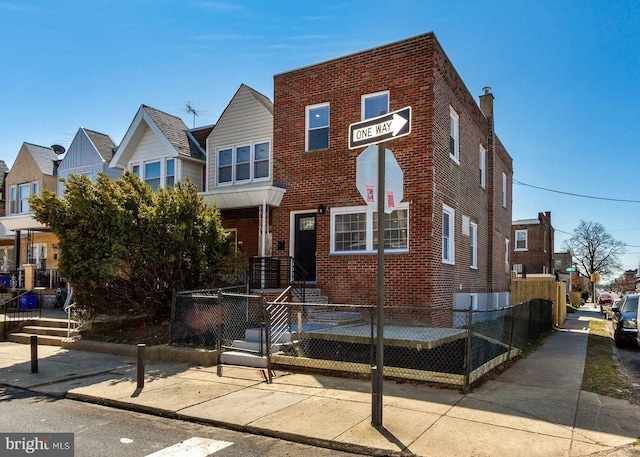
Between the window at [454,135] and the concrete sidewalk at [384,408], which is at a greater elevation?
the window at [454,135]

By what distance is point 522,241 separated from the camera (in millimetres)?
46031

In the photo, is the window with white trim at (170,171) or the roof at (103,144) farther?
the roof at (103,144)

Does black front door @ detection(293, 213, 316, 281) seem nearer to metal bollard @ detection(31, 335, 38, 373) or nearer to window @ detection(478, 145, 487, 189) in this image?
metal bollard @ detection(31, 335, 38, 373)

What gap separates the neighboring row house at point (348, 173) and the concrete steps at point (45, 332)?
5761 millimetres

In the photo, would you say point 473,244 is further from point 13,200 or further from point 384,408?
point 13,200

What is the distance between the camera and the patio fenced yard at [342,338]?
855cm

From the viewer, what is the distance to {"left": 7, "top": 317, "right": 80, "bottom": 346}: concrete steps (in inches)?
511

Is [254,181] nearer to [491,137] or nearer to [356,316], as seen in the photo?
[356,316]

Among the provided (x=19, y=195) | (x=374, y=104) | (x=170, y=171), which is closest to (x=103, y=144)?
(x=170, y=171)

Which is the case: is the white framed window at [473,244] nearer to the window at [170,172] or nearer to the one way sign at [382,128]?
the window at [170,172]

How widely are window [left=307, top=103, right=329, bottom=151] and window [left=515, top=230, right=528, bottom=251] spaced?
121ft

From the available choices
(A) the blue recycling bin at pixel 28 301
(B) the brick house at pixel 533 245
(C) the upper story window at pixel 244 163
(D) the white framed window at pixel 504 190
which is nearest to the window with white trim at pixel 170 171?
(C) the upper story window at pixel 244 163

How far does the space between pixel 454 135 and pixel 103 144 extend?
16.3 meters

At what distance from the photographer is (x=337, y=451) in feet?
17.3
